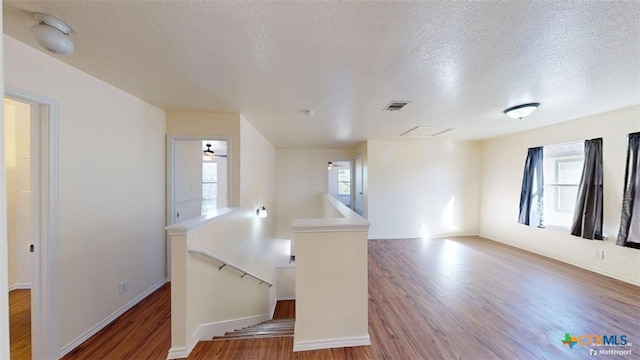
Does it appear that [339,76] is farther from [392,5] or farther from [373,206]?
[373,206]

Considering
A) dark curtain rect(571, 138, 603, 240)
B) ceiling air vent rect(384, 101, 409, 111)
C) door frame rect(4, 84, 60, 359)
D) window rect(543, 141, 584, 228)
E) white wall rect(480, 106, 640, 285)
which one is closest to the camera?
door frame rect(4, 84, 60, 359)

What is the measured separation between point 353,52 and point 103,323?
336 centimetres

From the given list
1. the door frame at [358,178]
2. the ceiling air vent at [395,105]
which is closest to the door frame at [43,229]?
the ceiling air vent at [395,105]

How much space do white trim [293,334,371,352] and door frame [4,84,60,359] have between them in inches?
76.2

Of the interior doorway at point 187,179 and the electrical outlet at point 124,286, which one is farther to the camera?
the interior doorway at point 187,179

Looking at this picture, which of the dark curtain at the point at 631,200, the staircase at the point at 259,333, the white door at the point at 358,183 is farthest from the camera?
the white door at the point at 358,183

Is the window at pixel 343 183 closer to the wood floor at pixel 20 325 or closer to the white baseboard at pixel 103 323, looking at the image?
the white baseboard at pixel 103 323

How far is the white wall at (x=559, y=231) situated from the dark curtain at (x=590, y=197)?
0.08m

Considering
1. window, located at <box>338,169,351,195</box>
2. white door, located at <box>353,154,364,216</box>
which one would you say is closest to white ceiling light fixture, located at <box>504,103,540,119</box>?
white door, located at <box>353,154,364,216</box>

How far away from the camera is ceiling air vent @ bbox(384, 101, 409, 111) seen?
2760 millimetres

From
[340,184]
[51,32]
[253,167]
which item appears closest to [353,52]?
[51,32]

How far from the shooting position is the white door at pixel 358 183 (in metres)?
6.07

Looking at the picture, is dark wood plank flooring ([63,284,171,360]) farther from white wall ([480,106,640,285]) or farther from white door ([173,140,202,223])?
white wall ([480,106,640,285])

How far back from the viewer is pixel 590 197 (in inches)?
133
